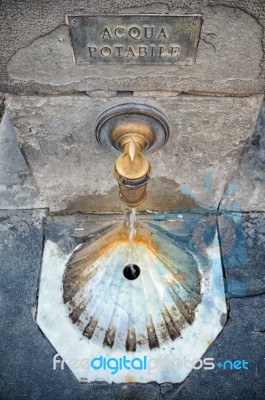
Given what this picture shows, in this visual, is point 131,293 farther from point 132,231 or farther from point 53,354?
point 53,354

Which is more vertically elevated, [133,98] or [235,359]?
[133,98]

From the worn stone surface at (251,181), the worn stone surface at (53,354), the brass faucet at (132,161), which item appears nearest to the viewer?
the brass faucet at (132,161)

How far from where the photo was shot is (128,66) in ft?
6.17

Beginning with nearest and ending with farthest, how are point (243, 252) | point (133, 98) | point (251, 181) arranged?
point (133, 98) → point (243, 252) → point (251, 181)

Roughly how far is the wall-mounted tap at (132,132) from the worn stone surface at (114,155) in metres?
0.05

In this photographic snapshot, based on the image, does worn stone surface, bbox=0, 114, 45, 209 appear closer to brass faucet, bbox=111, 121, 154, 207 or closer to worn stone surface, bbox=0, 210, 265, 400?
worn stone surface, bbox=0, 210, 265, 400

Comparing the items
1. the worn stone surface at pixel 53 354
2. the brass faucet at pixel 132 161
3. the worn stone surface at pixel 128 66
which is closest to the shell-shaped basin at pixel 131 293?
the worn stone surface at pixel 53 354

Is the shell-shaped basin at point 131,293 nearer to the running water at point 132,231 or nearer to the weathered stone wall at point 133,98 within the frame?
the running water at point 132,231

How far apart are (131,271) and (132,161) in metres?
0.86

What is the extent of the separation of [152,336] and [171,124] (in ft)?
3.75

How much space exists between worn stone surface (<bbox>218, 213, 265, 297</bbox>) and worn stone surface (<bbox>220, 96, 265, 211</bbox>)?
0.07 m

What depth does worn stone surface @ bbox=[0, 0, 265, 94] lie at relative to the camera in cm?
166

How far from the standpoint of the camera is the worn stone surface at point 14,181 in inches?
113

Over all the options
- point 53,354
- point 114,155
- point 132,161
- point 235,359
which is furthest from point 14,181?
point 235,359
